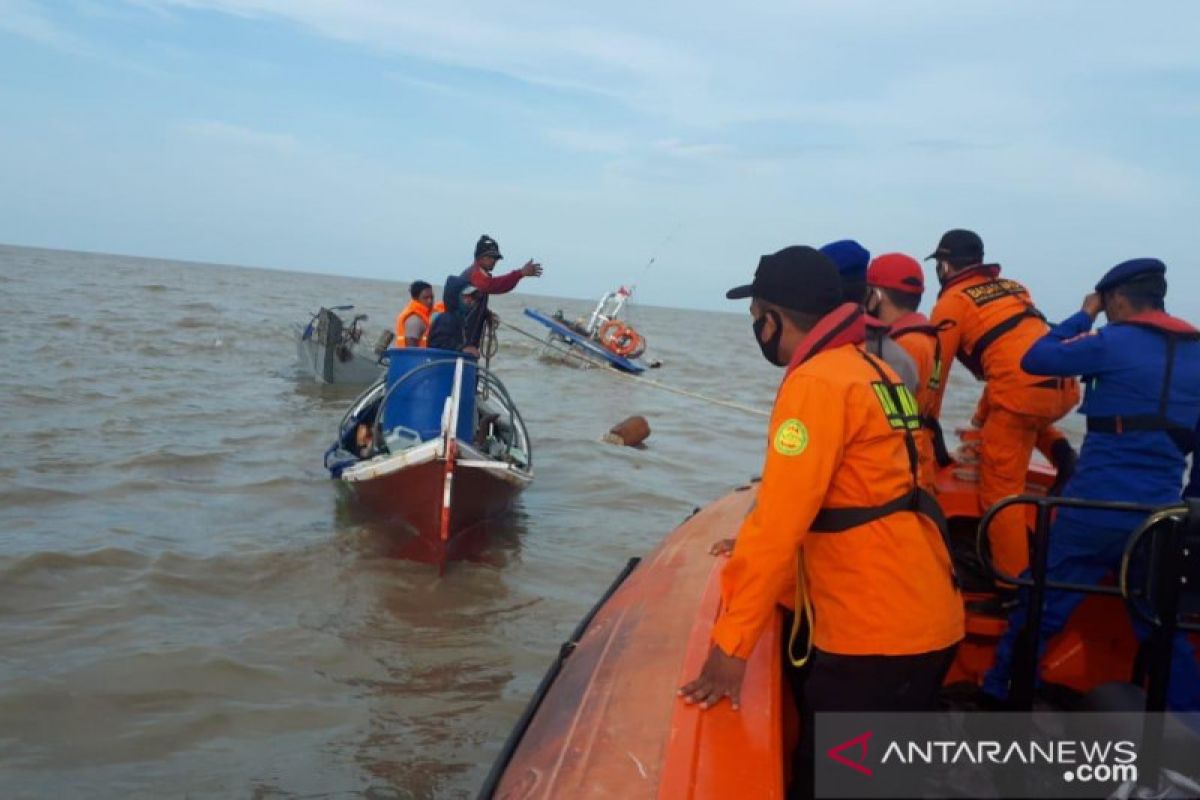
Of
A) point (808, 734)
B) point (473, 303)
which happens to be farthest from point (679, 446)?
point (808, 734)

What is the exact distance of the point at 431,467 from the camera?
22.5 ft

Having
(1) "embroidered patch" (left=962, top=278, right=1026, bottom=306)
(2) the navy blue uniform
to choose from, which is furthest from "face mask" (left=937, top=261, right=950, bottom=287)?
(2) the navy blue uniform

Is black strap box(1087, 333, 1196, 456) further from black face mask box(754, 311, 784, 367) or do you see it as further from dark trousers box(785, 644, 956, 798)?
black face mask box(754, 311, 784, 367)

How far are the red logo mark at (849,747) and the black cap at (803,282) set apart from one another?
0.98 metres

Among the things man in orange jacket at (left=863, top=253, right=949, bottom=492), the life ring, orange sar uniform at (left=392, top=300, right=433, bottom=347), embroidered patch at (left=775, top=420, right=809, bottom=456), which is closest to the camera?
embroidered patch at (left=775, top=420, right=809, bottom=456)

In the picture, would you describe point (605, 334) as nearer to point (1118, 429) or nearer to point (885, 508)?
point (1118, 429)

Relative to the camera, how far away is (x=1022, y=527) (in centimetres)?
414

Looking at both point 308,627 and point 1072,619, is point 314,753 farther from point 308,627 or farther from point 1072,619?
point 1072,619

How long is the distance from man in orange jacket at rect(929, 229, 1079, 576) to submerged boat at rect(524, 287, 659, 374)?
65.8 ft

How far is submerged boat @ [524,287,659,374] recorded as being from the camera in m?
25.0

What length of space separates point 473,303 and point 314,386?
1065 centimetres

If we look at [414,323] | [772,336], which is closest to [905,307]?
[772,336]

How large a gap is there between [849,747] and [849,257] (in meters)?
1.72

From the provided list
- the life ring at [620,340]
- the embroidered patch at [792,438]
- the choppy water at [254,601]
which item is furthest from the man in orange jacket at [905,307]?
the life ring at [620,340]
